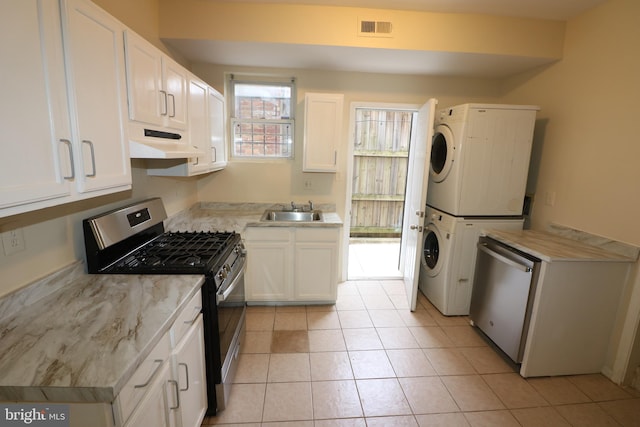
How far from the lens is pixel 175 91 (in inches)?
78.8

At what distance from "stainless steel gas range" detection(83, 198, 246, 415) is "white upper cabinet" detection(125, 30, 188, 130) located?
2.01ft

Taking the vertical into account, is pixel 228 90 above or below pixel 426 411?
above

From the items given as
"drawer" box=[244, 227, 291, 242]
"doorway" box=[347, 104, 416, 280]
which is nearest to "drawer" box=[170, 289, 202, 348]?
"drawer" box=[244, 227, 291, 242]

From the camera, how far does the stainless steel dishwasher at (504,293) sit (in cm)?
211

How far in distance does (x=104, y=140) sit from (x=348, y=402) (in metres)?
2.01

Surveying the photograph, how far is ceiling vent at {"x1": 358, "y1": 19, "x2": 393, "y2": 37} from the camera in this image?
2.44 meters

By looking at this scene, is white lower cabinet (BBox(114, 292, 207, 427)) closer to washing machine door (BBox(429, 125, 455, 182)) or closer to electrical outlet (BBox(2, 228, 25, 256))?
electrical outlet (BBox(2, 228, 25, 256))

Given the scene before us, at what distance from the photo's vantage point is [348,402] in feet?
6.29

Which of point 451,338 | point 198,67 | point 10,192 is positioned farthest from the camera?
point 198,67

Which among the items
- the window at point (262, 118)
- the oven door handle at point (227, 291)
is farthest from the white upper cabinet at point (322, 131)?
the oven door handle at point (227, 291)

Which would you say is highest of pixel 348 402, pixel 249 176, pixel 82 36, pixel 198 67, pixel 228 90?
pixel 198 67

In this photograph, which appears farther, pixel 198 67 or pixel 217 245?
pixel 198 67

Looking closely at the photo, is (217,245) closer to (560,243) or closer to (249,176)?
(249,176)

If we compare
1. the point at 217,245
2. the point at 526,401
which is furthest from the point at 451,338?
the point at 217,245
